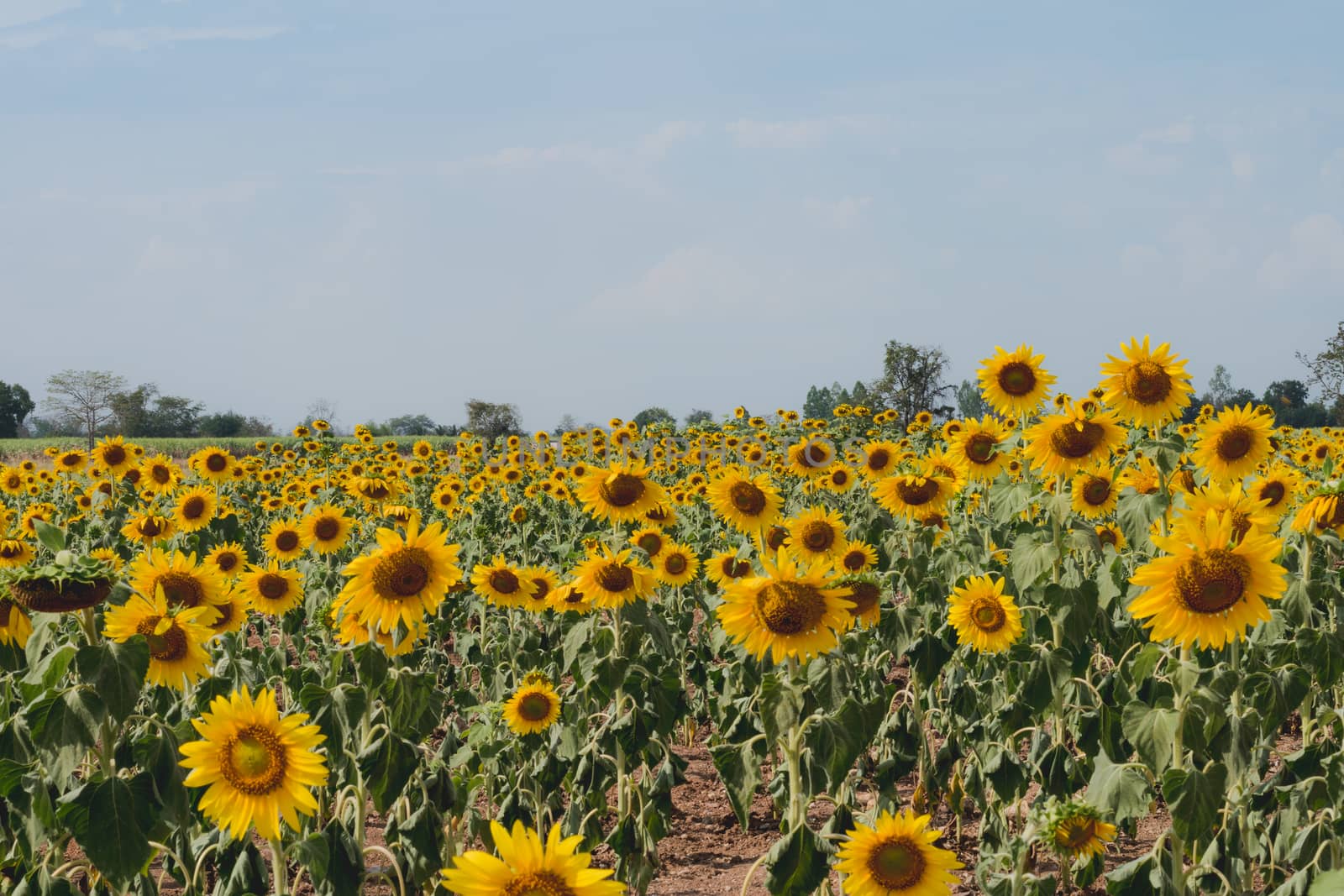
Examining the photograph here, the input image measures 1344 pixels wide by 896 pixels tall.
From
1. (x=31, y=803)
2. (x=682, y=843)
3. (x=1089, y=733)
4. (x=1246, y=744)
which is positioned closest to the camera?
(x=31, y=803)

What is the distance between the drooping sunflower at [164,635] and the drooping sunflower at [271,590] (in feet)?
6.73

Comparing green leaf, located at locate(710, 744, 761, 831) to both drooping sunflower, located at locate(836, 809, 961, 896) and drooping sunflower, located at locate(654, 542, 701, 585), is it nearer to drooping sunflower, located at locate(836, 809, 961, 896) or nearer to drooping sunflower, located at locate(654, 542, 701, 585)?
drooping sunflower, located at locate(836, 809, 961, 896)

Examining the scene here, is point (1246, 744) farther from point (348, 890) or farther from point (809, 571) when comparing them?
point (348, 890)

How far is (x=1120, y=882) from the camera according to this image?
3660 millimetres

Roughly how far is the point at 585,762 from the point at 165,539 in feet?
15.2

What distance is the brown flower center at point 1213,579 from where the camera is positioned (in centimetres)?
351

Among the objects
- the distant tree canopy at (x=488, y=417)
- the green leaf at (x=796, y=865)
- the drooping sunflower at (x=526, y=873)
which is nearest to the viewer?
the drooping sunflower at (x=526, y=873)

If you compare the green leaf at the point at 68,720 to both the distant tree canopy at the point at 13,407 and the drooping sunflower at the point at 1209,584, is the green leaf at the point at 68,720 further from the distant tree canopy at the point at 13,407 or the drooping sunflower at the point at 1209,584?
the distant tree canopy at the point at 13,407

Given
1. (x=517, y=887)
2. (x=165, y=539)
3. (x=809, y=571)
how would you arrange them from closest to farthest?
1. (x=517, y=887)
2. (x=809, y=571)
3. (x=165, y=539)

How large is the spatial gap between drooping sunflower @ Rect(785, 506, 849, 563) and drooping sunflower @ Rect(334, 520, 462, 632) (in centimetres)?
222

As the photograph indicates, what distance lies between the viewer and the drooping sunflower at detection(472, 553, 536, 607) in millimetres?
6188

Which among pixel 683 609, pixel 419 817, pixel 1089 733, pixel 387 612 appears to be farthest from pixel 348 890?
pixel 683 609

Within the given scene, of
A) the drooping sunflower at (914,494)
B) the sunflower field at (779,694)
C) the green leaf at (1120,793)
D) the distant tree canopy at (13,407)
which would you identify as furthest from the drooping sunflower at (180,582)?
the distant tree canopy at (13,407)

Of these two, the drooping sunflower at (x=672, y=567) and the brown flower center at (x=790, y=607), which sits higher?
the brown flower center at (x=790, y=607)
